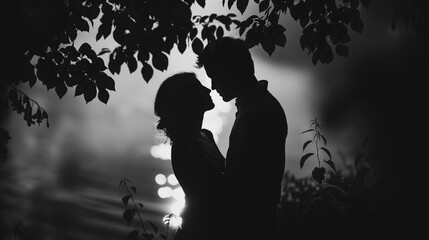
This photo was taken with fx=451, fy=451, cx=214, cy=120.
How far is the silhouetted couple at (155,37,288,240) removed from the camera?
2.54 m

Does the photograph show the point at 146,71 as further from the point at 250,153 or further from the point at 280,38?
the point at 280,38

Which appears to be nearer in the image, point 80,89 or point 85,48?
point 80,89

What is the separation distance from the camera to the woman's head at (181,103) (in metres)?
2.65

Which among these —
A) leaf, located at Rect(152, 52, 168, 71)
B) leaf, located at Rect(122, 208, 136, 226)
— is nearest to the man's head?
leaf, located at Rect(152, 52, 168, 71)

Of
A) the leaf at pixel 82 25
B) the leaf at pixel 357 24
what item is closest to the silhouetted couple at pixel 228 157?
the leaf at pixel 82 25

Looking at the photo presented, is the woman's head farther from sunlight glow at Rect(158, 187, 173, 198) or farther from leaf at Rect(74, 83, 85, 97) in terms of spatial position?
sunlight glow at Rect(158, 187, 173, 198)

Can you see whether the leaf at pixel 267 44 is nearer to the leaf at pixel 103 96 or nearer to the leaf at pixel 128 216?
the leaf at pixel 103 96

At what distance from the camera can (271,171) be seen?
8.77 feet

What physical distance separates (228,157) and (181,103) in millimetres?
430

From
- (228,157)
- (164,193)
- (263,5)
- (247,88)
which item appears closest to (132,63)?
(247,88)

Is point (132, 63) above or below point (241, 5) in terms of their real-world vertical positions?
below

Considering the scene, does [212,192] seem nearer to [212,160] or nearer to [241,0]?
[212,160]

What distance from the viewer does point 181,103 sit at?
8.93 ft

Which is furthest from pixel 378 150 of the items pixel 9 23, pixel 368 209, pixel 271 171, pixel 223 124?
pixel 223 124
